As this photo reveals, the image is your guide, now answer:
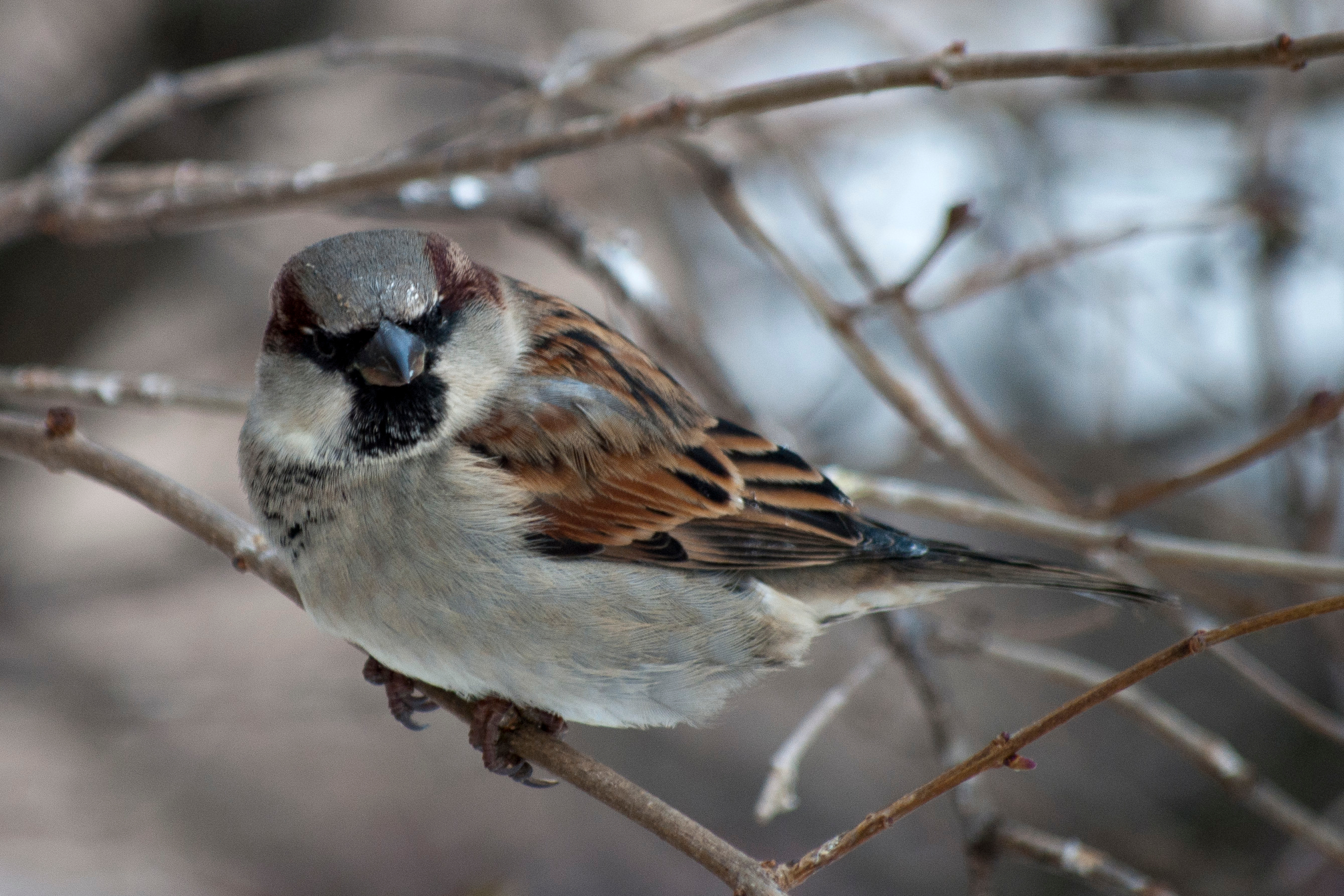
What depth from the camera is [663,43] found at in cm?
292

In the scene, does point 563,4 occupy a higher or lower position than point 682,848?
higher

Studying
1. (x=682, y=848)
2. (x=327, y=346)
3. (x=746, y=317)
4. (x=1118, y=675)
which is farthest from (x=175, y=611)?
(x=1118, y=675)

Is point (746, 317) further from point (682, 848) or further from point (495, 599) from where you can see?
point (682, 848)

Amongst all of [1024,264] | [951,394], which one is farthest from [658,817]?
[1024,264]

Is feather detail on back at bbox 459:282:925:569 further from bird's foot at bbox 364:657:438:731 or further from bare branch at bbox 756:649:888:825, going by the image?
bird's foot at bbox 364:657:438:731

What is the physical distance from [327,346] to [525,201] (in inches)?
64.9

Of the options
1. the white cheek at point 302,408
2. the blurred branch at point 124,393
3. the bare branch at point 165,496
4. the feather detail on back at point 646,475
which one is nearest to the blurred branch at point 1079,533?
the feather detail on back at point 646,475

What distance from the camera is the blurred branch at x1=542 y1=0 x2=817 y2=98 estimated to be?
2.73 metres

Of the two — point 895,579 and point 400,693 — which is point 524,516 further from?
point 895,579

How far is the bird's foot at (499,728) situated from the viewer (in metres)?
2.50

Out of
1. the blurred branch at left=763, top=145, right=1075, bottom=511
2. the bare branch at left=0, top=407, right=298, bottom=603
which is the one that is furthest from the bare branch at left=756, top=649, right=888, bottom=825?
the bare branch at left=0, top=407, right=298, bottom=603

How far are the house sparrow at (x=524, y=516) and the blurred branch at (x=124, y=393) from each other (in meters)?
0.64

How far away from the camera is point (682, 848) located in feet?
6.37

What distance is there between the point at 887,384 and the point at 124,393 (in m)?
2.05
